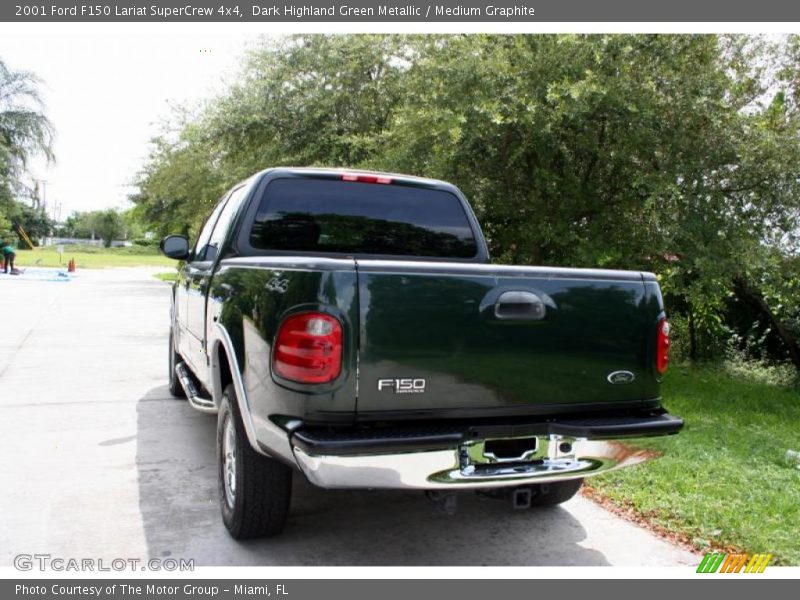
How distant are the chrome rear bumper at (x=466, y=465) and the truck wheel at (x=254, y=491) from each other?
62 cm

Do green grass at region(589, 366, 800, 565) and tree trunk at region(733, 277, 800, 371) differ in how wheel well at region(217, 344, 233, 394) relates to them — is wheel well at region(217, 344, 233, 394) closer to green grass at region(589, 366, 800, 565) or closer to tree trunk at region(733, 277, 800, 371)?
green grass at region(589, 366, 800, 565)

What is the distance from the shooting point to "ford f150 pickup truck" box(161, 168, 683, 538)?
301 centimetres

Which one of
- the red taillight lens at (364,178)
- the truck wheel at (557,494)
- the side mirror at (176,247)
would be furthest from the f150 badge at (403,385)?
the side mirror at (176,247)

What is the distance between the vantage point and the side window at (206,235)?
218 inches

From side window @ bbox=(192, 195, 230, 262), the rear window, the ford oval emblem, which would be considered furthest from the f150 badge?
side window @ bbox=(192, 195, 230, 262)

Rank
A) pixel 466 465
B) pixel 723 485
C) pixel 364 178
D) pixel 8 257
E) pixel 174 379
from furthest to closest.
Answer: pixel 8 257 < pixel 174 379 < pixel 723 485 < pixel 364 178 < pixel 466 465

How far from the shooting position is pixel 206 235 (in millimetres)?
5852

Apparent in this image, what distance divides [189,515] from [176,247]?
232 cm

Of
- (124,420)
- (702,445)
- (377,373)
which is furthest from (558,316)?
(124,420)

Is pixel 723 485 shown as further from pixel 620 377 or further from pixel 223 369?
pixel 223 369

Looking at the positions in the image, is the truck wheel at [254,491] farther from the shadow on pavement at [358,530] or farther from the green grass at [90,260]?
the green grass at [90,260]

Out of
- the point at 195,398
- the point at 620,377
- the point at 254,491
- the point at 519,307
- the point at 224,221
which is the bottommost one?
the point at 254,491

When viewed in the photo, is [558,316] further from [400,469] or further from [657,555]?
[657,555]

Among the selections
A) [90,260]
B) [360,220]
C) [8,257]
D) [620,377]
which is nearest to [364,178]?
[360,220]
